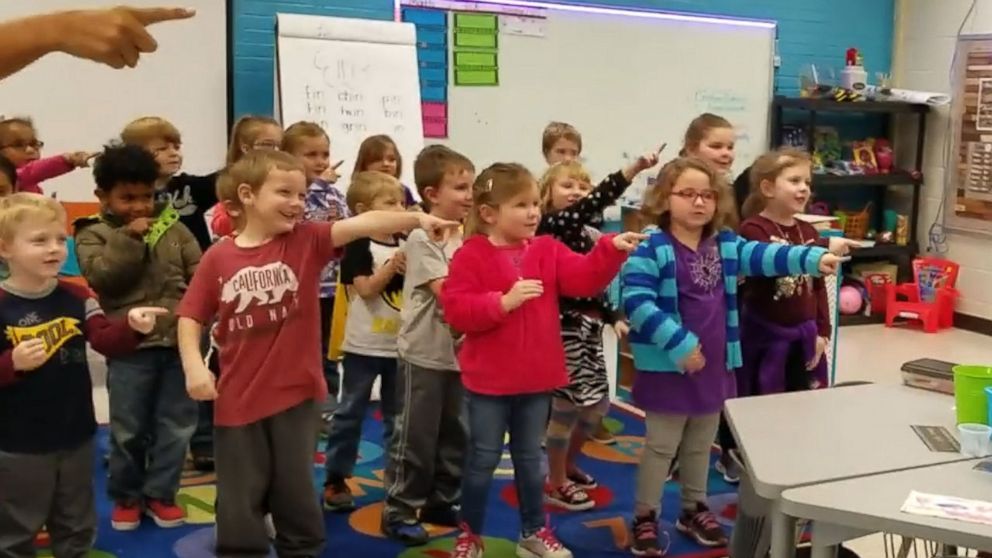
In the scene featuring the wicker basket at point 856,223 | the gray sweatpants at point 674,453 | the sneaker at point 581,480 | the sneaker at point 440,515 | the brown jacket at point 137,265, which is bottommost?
the sneaker at point 581,480

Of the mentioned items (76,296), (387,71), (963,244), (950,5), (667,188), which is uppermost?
(950,5)

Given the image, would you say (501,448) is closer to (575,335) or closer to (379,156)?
(575,335)

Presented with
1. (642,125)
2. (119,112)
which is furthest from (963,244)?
(119,112)

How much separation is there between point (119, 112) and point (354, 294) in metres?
2.20

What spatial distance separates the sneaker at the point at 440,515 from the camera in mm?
3119

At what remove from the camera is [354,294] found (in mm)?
3201

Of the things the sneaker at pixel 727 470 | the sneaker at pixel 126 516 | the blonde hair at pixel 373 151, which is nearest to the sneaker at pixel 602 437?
the sneaker at pixel 727 470

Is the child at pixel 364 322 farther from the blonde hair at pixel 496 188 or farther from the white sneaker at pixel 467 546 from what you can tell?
Answer: the white sneaker at pixel 467 546

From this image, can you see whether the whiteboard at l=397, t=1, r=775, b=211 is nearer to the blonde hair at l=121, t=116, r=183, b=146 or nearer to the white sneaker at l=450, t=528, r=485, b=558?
the blonde hair at l=121, t=116, r=183, b=146

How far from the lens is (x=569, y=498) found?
3303 mm

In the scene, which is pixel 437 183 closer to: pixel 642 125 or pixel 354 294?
pixel 354 294

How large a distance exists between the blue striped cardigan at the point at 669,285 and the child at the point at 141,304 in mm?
1299

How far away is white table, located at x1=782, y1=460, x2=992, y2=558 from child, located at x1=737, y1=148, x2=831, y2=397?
151 centimetres

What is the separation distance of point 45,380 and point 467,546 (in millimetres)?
1135
